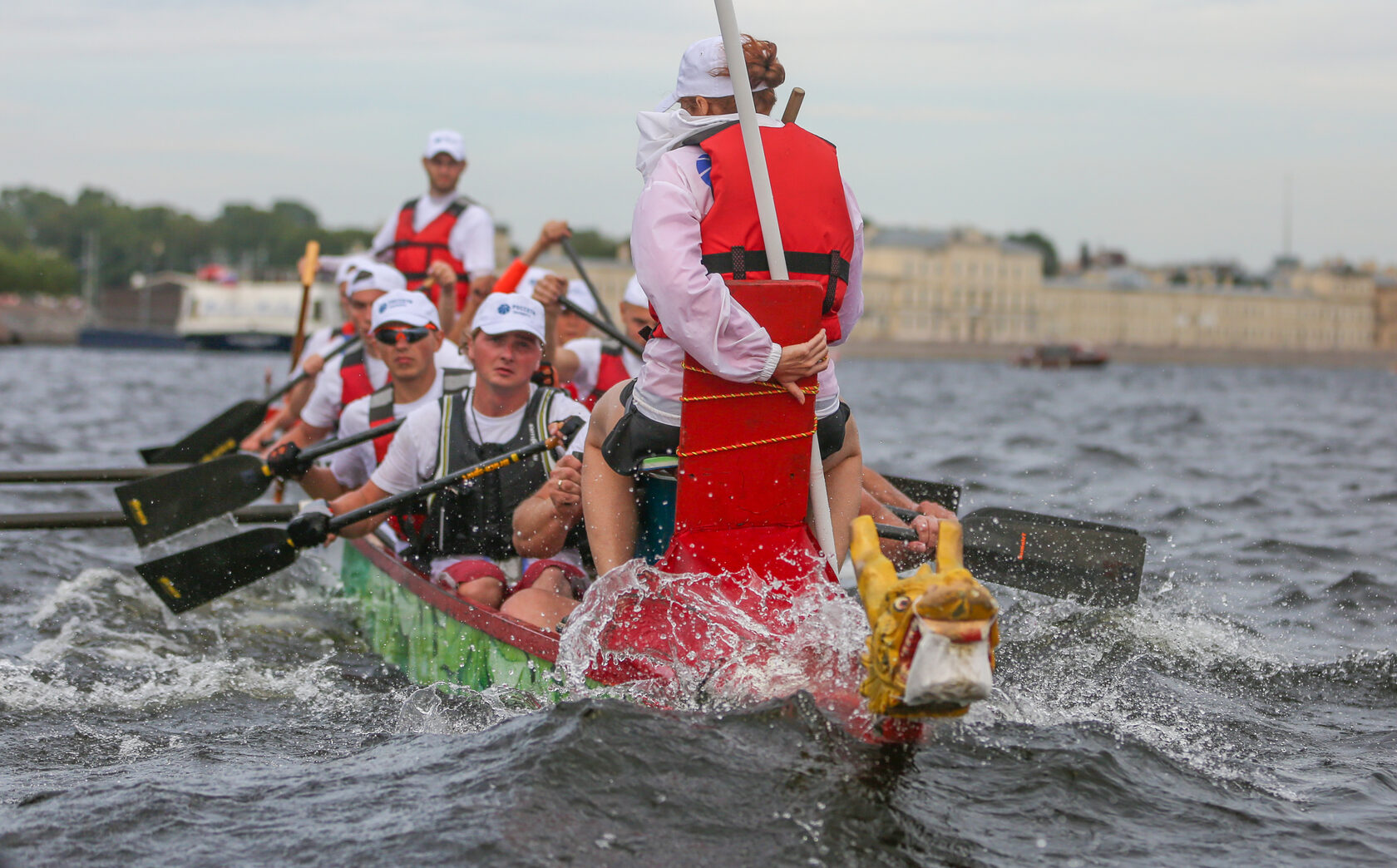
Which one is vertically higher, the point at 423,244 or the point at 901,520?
the point at 423,244

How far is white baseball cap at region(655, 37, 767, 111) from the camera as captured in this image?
443 centimetres

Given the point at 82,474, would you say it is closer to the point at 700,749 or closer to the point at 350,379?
the point at 350,379

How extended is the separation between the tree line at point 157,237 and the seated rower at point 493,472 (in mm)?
117926

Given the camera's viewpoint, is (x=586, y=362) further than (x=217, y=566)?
Yes

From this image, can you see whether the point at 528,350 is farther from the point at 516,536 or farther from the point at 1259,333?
the point at 1259,333

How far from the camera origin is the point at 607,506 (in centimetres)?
485

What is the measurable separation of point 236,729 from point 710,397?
2499 mm

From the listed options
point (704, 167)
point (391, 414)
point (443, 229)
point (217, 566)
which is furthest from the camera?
point (443, 229)

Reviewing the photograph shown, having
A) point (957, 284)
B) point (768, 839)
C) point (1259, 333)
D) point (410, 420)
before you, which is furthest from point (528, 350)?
point (1259, 333)

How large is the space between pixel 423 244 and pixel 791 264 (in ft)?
22.3

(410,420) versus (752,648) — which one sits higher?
(410,420)

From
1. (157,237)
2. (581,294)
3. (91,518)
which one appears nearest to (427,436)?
(91,518)

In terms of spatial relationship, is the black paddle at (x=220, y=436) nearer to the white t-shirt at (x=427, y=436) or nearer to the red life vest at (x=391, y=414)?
the red life vest at (x=391, y=414)

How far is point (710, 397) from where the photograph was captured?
429cm
